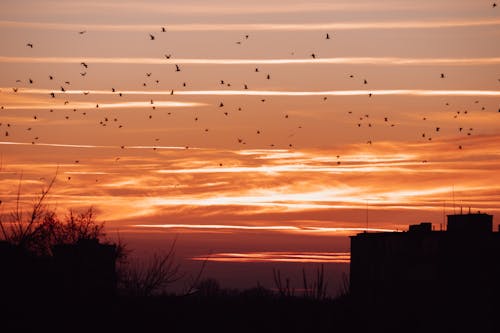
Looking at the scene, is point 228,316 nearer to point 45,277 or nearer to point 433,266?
point 45,277

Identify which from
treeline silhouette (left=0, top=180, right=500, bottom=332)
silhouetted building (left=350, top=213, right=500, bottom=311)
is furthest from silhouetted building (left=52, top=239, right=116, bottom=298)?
silhouetted building (left=350, top=213, right=500, bottom=311)

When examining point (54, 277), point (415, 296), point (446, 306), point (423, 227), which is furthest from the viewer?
point (423, 227)

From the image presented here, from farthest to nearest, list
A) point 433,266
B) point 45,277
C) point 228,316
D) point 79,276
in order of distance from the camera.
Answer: point 433,266 < point 228,316 < point 79,276 < point 45,277

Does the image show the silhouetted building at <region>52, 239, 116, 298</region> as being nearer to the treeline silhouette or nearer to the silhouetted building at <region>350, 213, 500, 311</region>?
the treeline silhouette

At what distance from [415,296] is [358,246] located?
16008 millimetres

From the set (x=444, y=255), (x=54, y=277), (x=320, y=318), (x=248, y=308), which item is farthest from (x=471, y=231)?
(x=54, y=277)

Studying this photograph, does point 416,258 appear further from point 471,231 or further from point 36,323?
point 36,323

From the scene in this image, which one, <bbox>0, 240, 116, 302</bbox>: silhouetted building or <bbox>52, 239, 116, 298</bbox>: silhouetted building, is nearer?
Result: <bbox>0, 240, 116, 302</bbox>: silhouetted building

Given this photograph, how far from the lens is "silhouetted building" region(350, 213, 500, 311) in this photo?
3406 inches

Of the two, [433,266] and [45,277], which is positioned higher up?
[433,266]

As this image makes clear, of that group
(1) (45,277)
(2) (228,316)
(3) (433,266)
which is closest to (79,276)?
(1) (45,277)

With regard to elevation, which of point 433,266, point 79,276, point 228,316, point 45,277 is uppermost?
point 433,266

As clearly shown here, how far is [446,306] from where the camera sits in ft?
281

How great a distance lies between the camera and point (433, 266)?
9362cm
